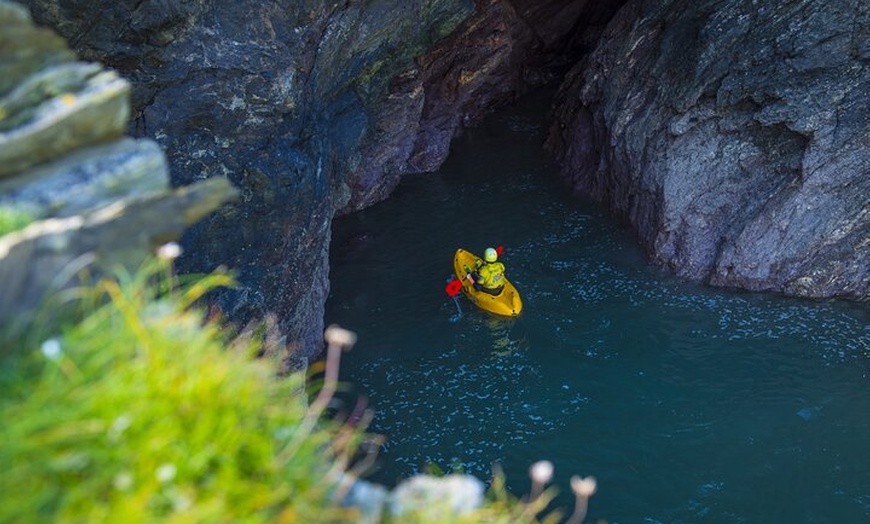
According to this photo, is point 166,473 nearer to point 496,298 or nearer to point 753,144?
point 496,298

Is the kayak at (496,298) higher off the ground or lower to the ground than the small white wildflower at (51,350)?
lower

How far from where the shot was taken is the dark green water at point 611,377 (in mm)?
11141

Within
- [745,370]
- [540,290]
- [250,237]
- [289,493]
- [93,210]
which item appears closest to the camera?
[289,493]

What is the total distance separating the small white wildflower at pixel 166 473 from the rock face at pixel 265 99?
7.17 meters

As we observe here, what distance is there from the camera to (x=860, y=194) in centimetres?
1420

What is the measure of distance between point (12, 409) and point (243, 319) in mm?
8009

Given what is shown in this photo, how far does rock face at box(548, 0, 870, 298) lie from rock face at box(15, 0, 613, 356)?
13.8 ft

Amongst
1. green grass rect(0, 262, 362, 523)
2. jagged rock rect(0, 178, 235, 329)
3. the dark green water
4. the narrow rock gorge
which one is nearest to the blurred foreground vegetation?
green grass rect(0, 262, 362, 523)

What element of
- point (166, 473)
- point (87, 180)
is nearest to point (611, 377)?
point (87, 180)

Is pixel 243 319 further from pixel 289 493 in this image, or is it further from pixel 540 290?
pixel 289 493

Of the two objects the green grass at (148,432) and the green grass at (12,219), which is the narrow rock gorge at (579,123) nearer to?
the green grass at (12,219)

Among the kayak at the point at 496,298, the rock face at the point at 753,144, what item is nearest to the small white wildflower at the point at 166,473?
the kayak at the point at 496,298

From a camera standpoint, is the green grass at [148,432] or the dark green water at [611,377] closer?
the green grass at [148,432]

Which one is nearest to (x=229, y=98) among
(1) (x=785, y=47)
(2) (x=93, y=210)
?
(2) (x=93, y=210)
